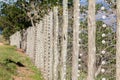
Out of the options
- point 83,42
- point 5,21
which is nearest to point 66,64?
point 83,42

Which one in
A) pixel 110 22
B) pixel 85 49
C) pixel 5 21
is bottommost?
pixel 5 21

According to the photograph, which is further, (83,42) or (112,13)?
(83,42)

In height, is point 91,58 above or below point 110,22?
below

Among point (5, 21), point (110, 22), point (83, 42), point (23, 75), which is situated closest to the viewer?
point (110, 22)

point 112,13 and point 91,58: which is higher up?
point 112,13

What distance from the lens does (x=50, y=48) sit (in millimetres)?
12352

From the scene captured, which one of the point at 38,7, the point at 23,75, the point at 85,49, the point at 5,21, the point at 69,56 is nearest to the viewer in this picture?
the point at 85,49

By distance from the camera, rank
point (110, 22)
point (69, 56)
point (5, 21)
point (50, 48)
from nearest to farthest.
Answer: point (110, 22) < point (69, 56) < point (50, 48) < point (5, 21)

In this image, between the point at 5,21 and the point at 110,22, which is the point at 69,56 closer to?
the point at 110,22

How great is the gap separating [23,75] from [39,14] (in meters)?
37.7

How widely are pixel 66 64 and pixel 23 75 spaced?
627cm

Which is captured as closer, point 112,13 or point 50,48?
point 112,13

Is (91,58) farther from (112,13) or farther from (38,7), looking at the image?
(38,7)

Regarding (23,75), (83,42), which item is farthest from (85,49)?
(23,75)
